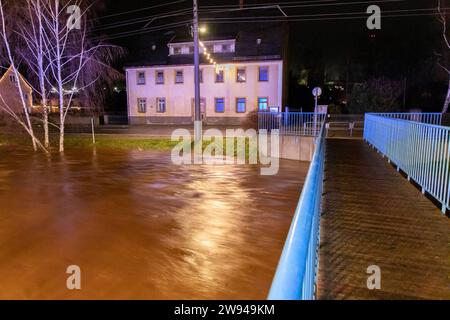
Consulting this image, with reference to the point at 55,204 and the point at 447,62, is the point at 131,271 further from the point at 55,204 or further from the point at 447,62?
the point at 447,62

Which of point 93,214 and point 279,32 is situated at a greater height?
point 279,32

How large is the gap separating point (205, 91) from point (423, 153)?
27824 mm

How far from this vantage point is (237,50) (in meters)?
32.3

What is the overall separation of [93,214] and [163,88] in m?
27.7

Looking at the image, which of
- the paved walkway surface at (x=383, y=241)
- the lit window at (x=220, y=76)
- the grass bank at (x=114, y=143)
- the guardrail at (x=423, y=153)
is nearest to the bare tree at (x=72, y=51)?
the grass bank at (x=114, y=143)

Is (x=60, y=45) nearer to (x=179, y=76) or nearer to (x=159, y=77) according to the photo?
(x=179, y=76)

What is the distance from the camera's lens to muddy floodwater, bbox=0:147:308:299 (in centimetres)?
518

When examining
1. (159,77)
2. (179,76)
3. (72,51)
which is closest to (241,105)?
(179,76)

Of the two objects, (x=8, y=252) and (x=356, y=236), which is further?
(x=8, y=252)

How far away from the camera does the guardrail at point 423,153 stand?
5441mm

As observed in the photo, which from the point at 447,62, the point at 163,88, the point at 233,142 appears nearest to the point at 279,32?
the point at 163,88

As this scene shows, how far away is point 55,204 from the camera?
9.38 metres

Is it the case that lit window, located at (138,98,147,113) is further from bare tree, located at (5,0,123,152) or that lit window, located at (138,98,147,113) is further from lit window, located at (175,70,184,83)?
bare tree, located at (5,0,123,152)
